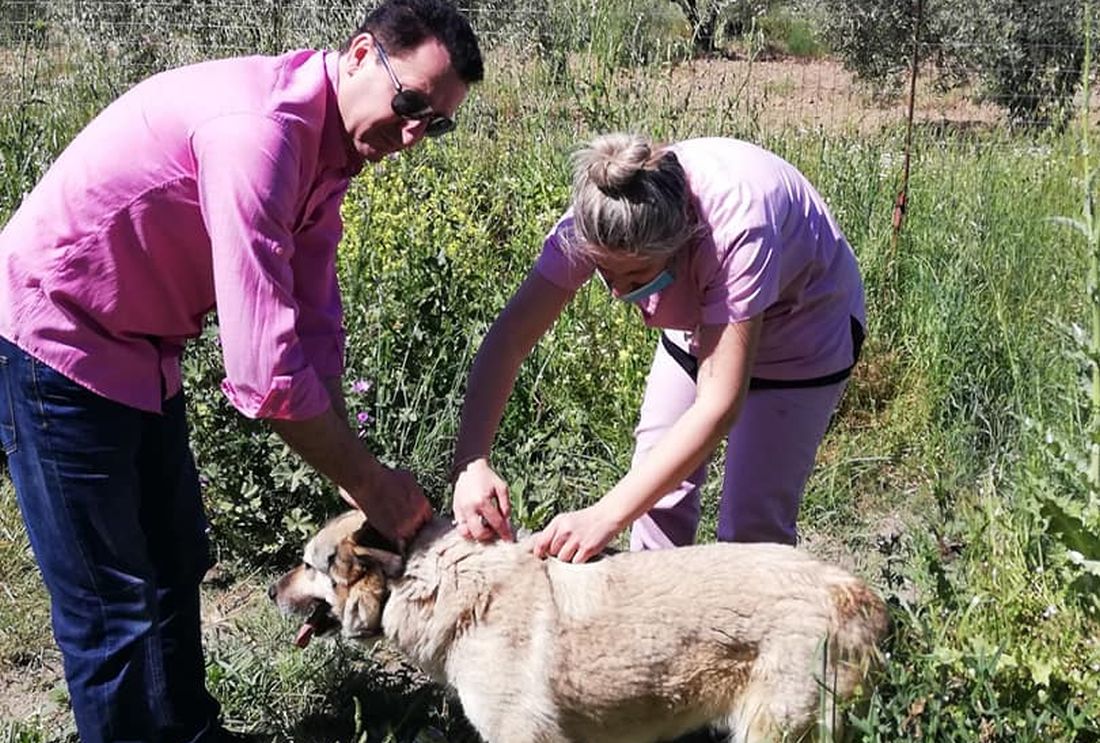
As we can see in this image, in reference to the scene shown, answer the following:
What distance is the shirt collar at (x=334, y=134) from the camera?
2613mm

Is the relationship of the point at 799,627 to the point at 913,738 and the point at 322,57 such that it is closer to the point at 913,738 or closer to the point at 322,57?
the point at 913,738

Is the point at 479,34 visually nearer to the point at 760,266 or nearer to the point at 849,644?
the point at 760,266

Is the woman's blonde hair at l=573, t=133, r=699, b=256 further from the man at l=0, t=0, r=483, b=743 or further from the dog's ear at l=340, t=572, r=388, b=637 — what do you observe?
the dog's ear at l=340, t=572, r=388, b=637

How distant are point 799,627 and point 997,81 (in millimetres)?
8919

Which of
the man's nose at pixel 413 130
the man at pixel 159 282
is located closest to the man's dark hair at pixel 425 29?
the man at pixel 159 282

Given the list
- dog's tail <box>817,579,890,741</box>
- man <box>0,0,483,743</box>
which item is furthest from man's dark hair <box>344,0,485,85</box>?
dog's tail <box>817,579,890,741</box>

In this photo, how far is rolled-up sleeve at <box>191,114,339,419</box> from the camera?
2377 millimetres

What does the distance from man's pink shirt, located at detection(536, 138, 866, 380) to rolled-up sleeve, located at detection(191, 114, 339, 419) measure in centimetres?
82

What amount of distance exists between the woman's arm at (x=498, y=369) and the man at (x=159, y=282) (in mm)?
316

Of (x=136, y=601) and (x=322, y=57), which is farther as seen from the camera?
(x=136, y=601)

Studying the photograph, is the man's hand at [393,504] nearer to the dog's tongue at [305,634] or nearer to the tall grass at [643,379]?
the dog's tongue at [305,634]

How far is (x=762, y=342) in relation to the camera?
3.33 meters

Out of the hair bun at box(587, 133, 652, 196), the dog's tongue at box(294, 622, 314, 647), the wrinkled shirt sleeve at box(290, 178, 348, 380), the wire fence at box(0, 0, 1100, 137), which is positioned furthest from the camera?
the wire fence at box(0, 0, 1100, 137)

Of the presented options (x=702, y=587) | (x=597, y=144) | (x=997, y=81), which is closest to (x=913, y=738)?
(x=702, y=587)
